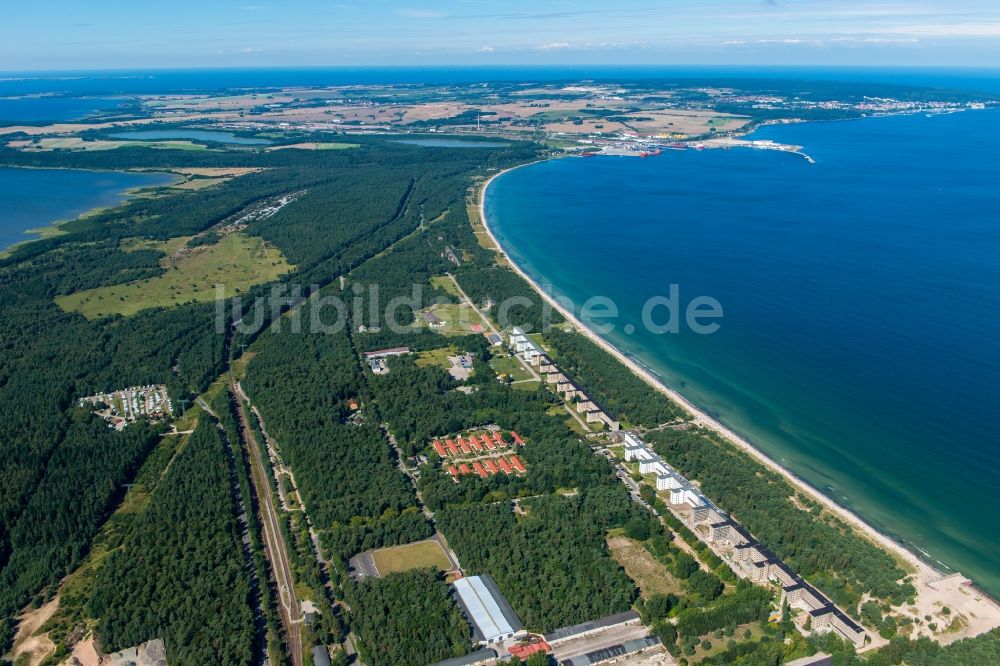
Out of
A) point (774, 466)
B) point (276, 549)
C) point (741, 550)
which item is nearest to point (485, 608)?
point (276, 549)

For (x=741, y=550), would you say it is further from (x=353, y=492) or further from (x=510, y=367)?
(x=510, y=367)

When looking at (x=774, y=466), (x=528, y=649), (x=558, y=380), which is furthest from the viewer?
(x=558, y=380)

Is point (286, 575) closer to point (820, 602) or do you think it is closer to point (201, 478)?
point (201, 478)

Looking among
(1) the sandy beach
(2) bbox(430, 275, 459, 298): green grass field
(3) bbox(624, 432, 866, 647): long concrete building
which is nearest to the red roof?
(3) bbox(624, 432, 866, 647): long concrete building

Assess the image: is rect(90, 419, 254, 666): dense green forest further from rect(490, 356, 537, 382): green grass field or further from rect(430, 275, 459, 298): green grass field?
rect(430, 275, 459, 298): green grass field

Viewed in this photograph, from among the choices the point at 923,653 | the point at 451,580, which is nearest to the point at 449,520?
the point at 451,580
